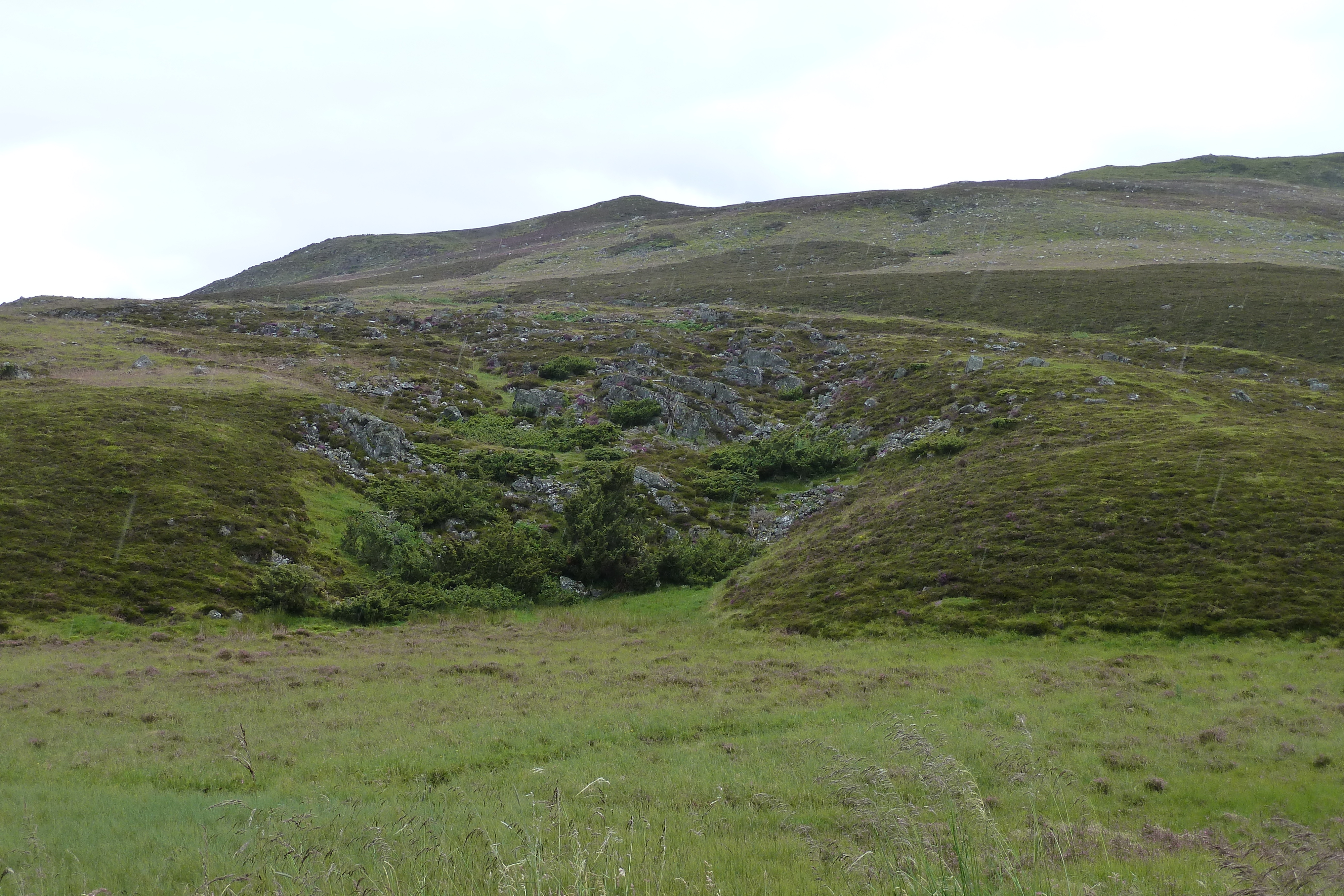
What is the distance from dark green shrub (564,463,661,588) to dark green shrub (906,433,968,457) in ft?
57.9

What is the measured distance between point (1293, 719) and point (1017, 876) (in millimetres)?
13655

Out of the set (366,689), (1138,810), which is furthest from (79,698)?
(1138,810)

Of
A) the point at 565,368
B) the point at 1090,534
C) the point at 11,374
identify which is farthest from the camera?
the point at 565,368

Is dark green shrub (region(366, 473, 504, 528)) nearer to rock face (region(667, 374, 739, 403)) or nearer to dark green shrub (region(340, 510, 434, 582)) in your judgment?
dark green shrub (region(340, 510, 434, 582))

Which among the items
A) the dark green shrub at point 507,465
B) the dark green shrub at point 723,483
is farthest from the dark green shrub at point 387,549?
the dark green shrub at point 723,483

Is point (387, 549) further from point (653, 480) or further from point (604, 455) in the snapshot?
point (604, 455)

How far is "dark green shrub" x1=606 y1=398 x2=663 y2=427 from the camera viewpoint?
5875cm

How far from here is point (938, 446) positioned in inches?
1738

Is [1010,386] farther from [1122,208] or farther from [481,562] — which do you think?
[1122,208]

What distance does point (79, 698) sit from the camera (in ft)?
57.9

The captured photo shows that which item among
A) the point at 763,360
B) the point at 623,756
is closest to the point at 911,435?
the point at 763,360

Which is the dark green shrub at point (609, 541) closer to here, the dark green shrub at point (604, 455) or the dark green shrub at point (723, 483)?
the dark green shrub at point (723, 483)

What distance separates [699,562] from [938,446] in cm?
→ 1659

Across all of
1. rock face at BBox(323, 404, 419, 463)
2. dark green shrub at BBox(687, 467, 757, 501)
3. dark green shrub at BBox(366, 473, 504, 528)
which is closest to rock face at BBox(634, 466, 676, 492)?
dark green shrub at BBox(687, 467, 757, 501)
